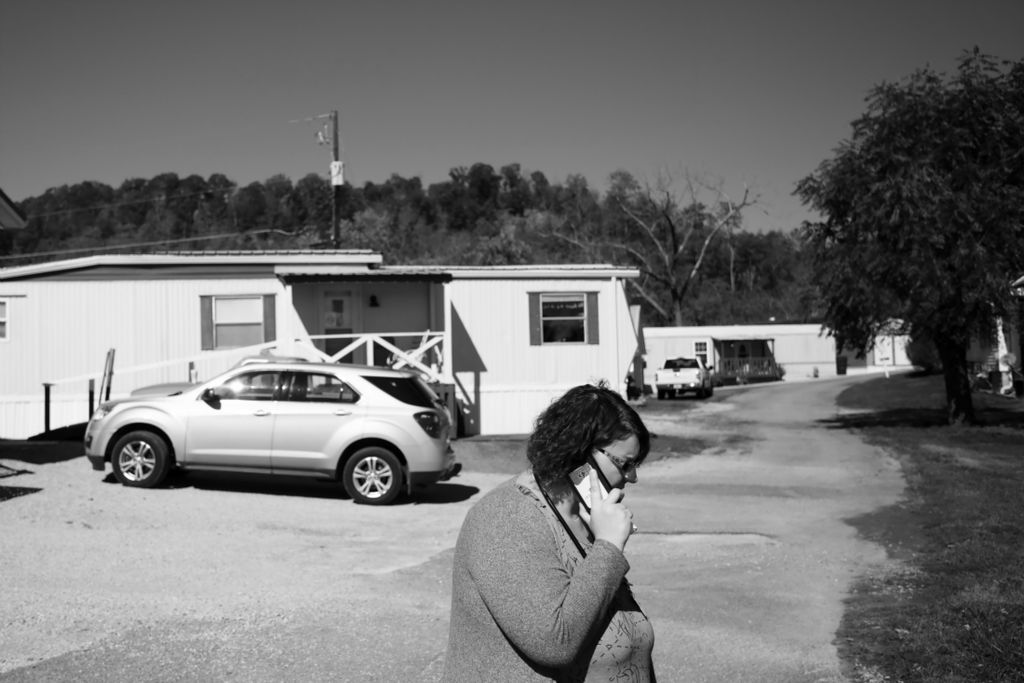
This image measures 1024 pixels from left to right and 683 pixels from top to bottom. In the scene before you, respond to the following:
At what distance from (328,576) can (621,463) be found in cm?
611

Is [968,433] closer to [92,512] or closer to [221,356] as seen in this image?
[221,356]

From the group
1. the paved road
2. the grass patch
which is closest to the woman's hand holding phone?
the paved road

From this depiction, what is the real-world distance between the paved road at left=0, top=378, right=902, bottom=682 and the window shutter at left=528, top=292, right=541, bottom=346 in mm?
8003

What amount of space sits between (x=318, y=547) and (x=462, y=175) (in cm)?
11100

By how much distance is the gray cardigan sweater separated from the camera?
257 cm

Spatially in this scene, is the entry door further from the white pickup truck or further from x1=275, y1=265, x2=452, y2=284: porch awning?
the white pickup truck

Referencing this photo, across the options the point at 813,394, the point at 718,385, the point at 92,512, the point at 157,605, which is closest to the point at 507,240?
the point at 718,385

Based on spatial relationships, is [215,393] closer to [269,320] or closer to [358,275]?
[358,275]

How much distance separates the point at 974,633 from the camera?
19.7ft

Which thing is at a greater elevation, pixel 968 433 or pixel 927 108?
pixel 927 108

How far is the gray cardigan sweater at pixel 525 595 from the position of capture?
2574 millimetres

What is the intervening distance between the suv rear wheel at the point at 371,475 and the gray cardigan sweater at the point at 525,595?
969cm

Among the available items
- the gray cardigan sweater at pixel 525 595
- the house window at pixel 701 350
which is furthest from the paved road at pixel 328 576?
the house window at pixel 701 350

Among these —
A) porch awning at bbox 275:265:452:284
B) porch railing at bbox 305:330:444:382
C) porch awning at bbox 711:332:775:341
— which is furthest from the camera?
porch awning at bbox 711:332:775:341
